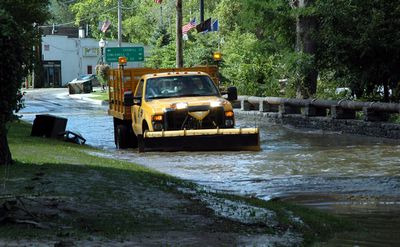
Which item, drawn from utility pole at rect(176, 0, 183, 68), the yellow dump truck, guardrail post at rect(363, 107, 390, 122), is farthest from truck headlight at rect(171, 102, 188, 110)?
utility pole at rect(176, 0, 183, 68)

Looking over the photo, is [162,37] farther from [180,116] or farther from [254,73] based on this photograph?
[180,116]

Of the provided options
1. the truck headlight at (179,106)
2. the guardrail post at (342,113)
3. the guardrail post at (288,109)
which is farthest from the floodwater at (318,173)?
the guardrail post at (288,109)

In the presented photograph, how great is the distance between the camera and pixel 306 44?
95.0 ft

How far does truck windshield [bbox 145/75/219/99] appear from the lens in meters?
19.8

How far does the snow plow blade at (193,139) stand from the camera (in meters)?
18.2

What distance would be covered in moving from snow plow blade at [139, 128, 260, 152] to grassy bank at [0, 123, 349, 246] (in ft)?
17.0

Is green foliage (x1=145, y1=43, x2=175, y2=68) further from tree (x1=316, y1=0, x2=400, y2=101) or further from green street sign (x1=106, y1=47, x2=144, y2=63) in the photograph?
tree (x1=316, y1=0, x2=400, y2=101)

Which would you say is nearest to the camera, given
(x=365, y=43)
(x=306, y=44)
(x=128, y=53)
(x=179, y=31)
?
(x=365, y=43)

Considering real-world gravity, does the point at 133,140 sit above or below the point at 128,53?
below

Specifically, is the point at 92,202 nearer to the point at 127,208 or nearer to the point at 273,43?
the point at 127,208

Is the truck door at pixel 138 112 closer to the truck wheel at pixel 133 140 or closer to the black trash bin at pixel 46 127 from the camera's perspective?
the truck wheel at pixel 133 140

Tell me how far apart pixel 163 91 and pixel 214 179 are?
234 inches

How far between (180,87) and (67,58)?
84.5 metres

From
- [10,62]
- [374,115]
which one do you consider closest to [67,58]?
[374,115]
